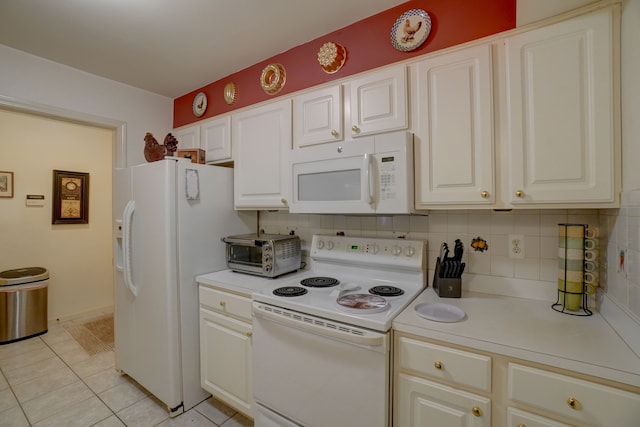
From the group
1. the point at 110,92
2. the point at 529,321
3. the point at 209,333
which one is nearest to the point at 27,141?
the point at 110,92

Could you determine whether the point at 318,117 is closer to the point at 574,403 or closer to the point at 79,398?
the point at 574,403

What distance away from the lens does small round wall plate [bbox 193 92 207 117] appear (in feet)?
8.41

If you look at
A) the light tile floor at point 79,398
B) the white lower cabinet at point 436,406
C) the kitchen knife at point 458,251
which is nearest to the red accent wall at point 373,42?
the kitchen knife at point 458,251

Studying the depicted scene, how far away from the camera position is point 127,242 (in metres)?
2.02

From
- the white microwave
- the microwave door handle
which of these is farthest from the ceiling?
the microwave door handle

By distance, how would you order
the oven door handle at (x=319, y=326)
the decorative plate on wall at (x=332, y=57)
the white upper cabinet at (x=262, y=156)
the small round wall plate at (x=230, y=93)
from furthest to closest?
1. the small round wall plate at (x=230, y=93)
2. the white upper cabinet at (x=262, y=156)
3. the decorative plate on wall at (x=332, y=57)
4. the oven door handle at (x=319, y=326)

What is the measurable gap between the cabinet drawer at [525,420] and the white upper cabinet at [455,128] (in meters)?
0.80

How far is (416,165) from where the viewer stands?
1473 mm

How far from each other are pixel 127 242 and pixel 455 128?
218 centimetres

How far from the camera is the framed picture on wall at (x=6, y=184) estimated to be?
10.2 feet

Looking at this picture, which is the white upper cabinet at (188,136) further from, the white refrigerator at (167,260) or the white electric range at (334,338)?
the white electric range at (334,338)

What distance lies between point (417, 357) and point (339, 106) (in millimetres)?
1346

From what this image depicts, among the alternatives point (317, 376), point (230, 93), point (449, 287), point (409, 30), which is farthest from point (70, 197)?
point (449, 287)

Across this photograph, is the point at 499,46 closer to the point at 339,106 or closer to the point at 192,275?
the point at 339,106
